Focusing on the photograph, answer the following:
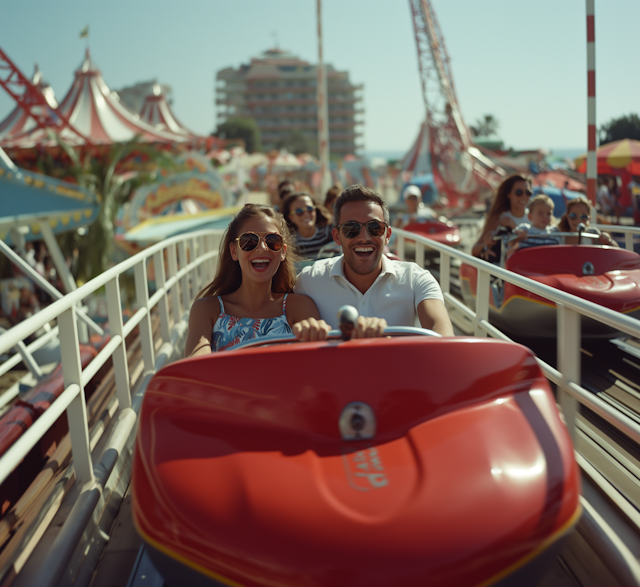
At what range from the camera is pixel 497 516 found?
4.13ft

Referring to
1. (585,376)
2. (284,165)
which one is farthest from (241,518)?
(284,165)

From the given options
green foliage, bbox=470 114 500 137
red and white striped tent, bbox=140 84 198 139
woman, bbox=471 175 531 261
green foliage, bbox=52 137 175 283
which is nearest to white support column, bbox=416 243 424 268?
woman, bbox=471 175 531 261

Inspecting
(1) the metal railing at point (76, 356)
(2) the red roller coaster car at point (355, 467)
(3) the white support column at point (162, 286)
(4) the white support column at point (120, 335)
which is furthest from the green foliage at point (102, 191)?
(2) the red roller coaster car at point (355, 467)

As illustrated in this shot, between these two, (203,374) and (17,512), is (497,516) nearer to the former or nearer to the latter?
(203,374)

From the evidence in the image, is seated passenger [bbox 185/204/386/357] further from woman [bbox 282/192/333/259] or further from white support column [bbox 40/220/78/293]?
white support column [bbox 40/220/78/293]

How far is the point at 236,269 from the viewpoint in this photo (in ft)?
8.91

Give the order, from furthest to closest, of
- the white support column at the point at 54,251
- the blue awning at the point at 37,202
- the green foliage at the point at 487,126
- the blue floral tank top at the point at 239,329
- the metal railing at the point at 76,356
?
the green foliage at the point at 487,126, the white support column at the point at 54,251, the blue awning at the point at 37,202, the blue floral tank top at the point at 239,329, the metal railing at the point at 76,356

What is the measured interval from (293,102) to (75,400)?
129m

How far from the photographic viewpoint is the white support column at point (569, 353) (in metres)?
2.29

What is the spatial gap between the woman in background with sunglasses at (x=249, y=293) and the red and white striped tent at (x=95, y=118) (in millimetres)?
19716

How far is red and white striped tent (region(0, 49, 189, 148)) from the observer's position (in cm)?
2256

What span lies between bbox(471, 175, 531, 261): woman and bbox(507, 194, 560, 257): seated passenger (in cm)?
9

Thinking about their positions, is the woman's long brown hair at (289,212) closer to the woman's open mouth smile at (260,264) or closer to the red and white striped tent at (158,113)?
the woman's open mouth smile at (260,264)

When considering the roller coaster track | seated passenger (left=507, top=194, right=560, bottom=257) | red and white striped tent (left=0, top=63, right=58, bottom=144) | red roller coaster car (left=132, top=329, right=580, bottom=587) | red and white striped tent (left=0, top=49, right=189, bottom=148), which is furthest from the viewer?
red and white striped tent (left=0, top=63, right=58, bottom=144)
